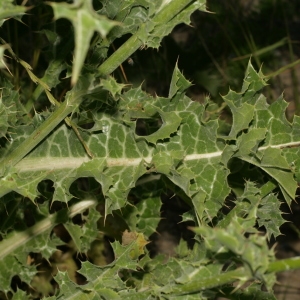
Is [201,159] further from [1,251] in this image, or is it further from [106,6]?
[1,251]

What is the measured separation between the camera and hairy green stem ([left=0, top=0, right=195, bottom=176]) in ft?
4.80

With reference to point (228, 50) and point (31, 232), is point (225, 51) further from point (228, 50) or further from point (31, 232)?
point (31, 232)

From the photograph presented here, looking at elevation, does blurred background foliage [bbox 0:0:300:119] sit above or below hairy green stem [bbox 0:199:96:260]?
below

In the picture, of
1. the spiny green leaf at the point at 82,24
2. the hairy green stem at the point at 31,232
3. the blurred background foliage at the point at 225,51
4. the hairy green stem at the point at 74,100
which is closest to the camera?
the spiny green leaf at the point at 82,24

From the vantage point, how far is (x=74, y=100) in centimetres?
148

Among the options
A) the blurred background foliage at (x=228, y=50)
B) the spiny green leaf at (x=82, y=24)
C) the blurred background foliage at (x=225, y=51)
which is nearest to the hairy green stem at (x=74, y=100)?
the spiny green leaf at (x=82, y=24)

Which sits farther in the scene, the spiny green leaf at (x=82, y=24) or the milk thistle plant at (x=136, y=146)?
the milk thistle plant at (x=136, y=146)

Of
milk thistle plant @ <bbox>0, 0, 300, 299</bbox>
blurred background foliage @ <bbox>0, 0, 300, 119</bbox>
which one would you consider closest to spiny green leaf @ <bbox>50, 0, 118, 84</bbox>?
milk thistle plant @ <bbox>0, 0, 300, 299</bbox>

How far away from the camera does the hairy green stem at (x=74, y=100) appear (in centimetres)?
146

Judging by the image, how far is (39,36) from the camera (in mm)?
2123

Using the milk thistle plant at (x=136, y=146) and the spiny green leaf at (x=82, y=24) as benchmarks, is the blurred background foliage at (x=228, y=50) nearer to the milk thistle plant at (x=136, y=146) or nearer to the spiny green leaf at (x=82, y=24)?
the milk thistle plant at (x=136, y=146)

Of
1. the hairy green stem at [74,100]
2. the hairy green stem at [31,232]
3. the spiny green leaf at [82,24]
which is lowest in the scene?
the hairy green stem at [31,232]

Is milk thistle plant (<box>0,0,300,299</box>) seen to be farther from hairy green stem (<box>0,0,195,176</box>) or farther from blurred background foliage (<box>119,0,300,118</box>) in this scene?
blurred background foliage (<box>119,0,300,118</box>)

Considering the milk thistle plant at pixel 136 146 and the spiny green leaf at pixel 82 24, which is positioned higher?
the spiny green leaf at pixel 82 24
